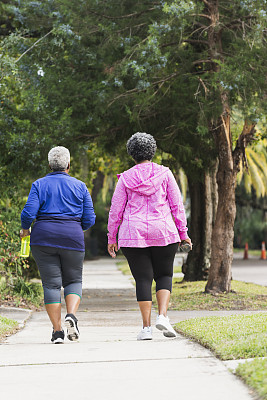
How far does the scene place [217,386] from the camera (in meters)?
4.56

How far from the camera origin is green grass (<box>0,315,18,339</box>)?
25.6ft

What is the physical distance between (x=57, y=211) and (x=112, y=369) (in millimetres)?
2185

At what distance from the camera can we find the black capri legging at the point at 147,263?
6.93 metres

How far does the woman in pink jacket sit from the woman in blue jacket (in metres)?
0.40

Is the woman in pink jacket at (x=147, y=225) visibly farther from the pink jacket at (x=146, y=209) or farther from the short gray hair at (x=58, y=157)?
the short gray hair at (x=58, y=157)

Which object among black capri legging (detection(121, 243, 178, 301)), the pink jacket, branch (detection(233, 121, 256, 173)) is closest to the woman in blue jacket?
the pink jacket

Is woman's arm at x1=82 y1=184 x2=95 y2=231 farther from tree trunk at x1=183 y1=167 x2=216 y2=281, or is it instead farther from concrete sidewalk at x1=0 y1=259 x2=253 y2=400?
tree trunk at x1=183 y1=167 x2=216 y2=281

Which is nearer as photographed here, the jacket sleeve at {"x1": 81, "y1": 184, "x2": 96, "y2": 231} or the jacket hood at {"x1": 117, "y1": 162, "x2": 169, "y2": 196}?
the jacket hood at {"x1": 117, "y1": 162, "x2": 169, "y2": 196}

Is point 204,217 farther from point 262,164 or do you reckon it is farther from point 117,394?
point 262,164

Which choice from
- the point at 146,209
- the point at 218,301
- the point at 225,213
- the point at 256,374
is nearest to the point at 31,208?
the point at 146,209

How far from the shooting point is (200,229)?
16.9 meters

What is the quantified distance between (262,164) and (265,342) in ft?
86.3

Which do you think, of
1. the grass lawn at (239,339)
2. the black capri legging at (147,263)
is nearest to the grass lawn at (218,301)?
the grass lawn at (239,339)

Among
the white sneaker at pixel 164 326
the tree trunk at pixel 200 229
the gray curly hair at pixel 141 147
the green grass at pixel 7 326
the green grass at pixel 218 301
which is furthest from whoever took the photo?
the tree trunk at pixel 200 229
